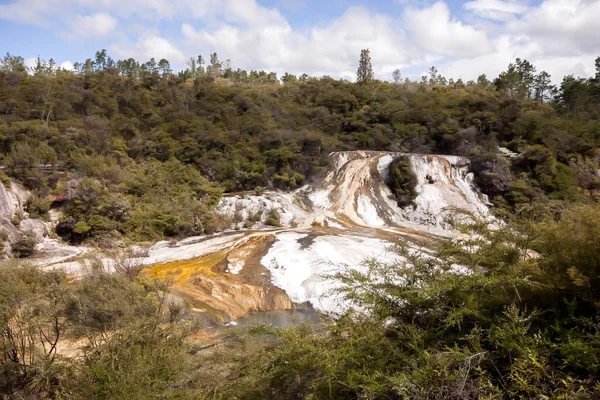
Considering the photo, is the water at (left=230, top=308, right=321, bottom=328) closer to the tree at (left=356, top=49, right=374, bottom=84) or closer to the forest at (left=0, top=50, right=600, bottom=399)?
the forest at (left=0, top=50, right=600, bottom=399)

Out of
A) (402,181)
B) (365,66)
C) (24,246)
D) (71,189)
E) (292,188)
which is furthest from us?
(365,66)

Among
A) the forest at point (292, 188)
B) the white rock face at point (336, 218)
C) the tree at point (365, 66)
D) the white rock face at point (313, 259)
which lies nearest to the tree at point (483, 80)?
the forest at point (292, 188)

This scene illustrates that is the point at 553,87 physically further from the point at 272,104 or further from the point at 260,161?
the point at 260,161

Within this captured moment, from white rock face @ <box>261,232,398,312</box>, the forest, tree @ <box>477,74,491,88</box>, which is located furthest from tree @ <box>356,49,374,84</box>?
white rock face @ <box>261,232,398,312</box>

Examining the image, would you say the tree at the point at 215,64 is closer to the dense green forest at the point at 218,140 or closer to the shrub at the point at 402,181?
the dense green forest at the point at 218,140

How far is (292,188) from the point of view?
25422 millimetres

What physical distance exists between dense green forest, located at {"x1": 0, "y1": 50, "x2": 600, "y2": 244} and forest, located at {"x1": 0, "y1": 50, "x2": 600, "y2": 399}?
149mm

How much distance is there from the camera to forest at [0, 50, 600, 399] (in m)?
4.39

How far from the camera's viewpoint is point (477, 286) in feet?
17.2

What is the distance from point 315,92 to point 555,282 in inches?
1414

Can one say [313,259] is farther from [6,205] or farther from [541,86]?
[541,86]

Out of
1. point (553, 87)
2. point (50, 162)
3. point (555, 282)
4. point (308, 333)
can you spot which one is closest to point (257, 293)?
point (308, 333)

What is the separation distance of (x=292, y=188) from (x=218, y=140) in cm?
660

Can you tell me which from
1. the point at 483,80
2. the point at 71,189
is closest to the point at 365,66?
the point at 483,80
